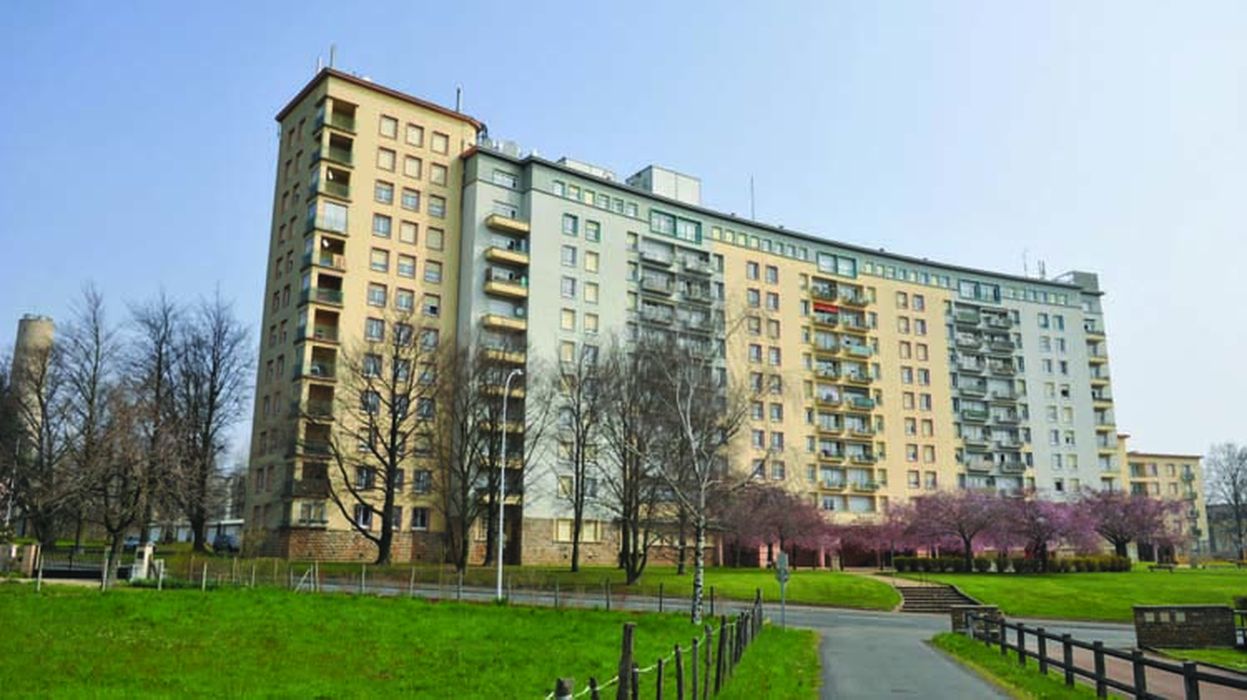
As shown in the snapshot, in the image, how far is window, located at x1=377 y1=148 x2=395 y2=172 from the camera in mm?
68812

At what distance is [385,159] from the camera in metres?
69.1

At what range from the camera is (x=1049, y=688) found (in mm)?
17594

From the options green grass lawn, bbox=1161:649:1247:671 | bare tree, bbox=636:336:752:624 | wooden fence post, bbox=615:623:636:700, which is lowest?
green grass lawn, bbox=1161:649:1247:671

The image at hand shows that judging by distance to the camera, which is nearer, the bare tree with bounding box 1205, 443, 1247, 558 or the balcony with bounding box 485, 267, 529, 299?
the balcony with bounding box 485, 267, 529, 299

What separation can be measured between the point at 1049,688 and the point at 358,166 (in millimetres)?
60054

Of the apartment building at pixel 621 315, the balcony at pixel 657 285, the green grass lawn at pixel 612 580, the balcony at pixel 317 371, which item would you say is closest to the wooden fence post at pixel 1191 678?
the apartment building at pixel 621 315

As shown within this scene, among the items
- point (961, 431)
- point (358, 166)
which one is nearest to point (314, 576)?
point (358, 166)

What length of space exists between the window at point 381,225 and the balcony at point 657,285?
2208 centimetres

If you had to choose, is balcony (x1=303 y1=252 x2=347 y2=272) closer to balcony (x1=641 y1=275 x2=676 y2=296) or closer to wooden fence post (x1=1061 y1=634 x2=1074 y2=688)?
balcony (x1=641 y1=275 x2=676 y2=296)

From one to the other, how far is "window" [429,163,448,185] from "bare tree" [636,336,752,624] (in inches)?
1236

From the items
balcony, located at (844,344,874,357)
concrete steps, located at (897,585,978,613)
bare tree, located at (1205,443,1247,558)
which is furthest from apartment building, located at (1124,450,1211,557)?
concrete steps, located at (897,585,978,613)

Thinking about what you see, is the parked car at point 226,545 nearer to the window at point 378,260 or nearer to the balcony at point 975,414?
the window at point 378,260

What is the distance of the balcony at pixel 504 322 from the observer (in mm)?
69000

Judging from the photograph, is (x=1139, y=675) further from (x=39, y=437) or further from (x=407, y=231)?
(x=407, y=231)
